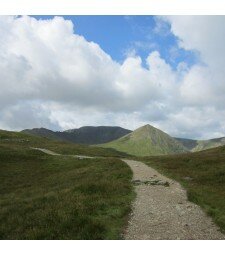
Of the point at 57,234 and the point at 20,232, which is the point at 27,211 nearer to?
the point at 20,232

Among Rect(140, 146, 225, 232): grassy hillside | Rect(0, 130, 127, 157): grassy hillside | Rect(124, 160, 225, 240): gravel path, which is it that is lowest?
Rect(124, 160, 225, 240): gravel path

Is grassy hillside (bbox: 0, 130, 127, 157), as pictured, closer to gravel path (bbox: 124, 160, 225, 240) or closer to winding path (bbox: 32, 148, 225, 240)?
winding path (bbox: 32, 148, 225, 240)

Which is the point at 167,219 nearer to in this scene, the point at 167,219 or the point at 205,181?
the point at 167,219

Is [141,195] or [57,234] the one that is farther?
[141,195]

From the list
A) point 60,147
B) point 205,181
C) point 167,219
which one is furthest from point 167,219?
point 60,147

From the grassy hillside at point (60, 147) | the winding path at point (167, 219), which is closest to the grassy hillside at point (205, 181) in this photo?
the winding path at point (167, 219)

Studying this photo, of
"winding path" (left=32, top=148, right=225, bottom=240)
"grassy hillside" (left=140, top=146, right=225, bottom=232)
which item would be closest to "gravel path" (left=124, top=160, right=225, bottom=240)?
"winding path" (left=32, top=148, right=225, bottom=240)

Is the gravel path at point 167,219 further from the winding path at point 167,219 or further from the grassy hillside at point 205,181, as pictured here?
the grassy hillside at point 205,181

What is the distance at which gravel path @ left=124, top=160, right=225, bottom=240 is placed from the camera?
Answer: 15641 millimetres

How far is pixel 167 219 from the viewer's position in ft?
59.8

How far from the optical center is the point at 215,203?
23.4 meters
